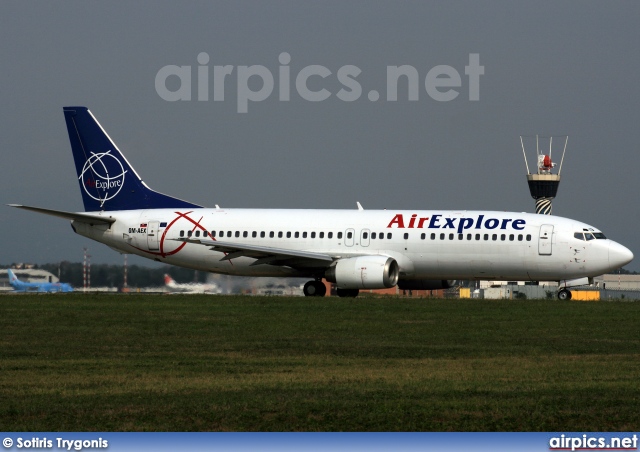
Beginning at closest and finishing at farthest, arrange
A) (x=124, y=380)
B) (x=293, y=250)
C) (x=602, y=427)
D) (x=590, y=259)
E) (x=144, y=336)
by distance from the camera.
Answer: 1. (x=602, y=427)
2. (x=124, y=380)
3. (x=144, y=336)
4. (x=590, y=259)
5. (x=293, y=250)

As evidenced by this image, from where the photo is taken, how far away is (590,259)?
41406 millimetres

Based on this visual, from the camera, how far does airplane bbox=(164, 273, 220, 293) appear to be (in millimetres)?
46406

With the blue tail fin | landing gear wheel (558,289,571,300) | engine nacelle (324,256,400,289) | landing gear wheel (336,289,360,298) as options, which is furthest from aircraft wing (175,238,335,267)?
landing gear wheel (558,289,571,300)

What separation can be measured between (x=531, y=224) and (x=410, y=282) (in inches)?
224

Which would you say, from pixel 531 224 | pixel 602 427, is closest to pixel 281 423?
pixel 602 427

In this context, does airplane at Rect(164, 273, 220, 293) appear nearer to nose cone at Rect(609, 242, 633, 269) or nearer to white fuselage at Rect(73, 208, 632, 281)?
white fuselage at Rect(73, 208, 632, 281)

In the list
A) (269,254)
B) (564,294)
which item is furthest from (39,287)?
(564,294)

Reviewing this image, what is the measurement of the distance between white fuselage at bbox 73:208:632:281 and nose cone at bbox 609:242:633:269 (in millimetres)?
36

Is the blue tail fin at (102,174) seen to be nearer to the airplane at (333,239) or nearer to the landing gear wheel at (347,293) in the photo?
the airplane at (333,239)

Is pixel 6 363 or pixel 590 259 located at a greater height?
pixel 590 259

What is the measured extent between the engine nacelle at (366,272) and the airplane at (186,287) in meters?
6.23

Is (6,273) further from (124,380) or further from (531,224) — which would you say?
(124,380)

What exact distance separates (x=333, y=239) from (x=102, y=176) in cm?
1074

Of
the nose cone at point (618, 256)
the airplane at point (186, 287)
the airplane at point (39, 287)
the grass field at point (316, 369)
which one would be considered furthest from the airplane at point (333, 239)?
the grass field at point (316, 369)
